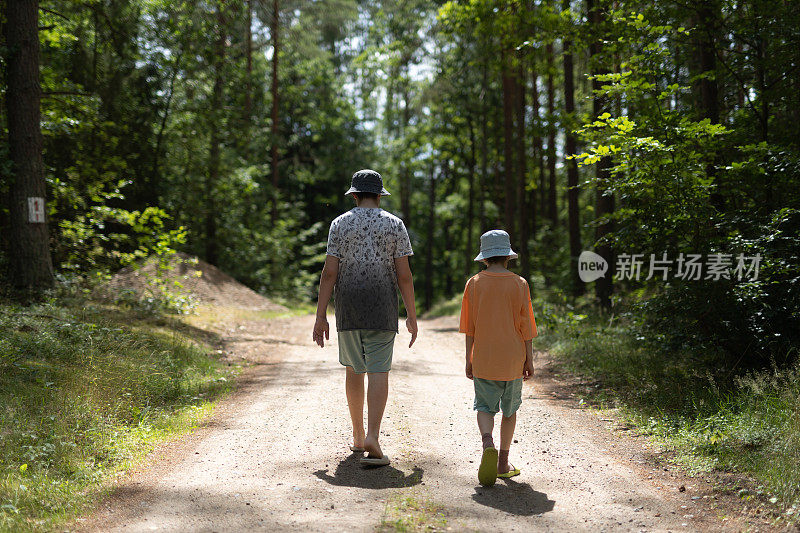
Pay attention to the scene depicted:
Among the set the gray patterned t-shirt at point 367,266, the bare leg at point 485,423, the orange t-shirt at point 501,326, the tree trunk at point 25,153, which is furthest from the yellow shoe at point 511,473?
the tree trunk at point 25,153

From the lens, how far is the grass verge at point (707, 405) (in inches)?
193

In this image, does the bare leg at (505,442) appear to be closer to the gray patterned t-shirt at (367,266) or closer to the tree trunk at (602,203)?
the gray patterned t-shirt at (367,266)

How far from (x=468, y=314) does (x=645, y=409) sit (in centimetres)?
325

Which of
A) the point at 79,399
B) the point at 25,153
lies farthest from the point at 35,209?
the point at 79,399

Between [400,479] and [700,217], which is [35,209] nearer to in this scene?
[400,479]

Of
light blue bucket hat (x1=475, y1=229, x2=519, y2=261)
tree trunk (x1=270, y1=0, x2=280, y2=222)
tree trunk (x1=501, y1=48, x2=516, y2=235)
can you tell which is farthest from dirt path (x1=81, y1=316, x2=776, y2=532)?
tree trunk (x1=270, y1=0, x2=280, y2=222)

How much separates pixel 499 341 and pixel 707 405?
120 inches

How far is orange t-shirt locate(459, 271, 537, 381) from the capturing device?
4.78m

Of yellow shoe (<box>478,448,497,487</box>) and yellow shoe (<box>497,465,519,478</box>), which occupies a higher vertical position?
yellow shoe (<box>478,448,497,487</box>)

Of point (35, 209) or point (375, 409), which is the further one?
point (35, 209)

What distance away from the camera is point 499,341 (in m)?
4.79

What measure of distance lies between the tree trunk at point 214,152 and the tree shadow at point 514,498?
19465 mm

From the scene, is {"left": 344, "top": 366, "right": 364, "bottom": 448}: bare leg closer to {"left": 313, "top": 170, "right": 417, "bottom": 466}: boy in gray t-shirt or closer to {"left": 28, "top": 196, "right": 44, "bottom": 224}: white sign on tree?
{"left": 313, "top": 170, "right": 417, "bottom": 466}: boy in gray t-shirt

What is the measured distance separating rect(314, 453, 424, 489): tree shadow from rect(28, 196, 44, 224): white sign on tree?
26.3ft
